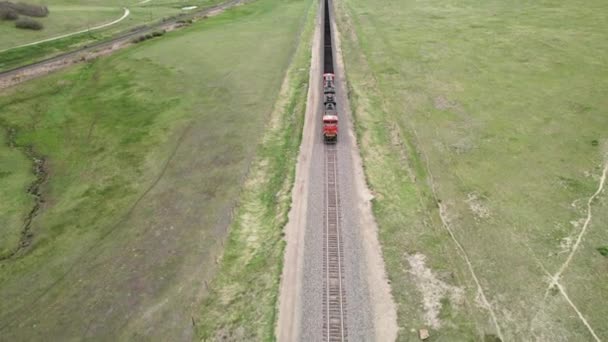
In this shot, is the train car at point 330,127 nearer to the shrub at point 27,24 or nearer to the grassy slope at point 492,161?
the grassy slope at point 492,161

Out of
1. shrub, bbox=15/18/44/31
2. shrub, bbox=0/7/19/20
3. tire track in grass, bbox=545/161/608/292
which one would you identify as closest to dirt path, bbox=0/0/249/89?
shrub, bbox=15/18/44/31

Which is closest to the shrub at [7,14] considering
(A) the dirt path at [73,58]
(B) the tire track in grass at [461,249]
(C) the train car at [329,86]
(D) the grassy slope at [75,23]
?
(D) the grassy slope at [75,23]

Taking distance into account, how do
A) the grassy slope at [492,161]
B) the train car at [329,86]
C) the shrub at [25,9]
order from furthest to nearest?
the shrub at [25,9], the train car at [329,86], the grassy slope at [492,161]

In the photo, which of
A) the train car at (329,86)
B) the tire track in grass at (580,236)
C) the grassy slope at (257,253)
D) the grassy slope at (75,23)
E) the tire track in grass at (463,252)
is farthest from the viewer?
the grassy slope at (75,23)

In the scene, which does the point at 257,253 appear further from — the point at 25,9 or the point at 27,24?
the point at 25,9

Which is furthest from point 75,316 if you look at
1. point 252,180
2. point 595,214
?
point 595,214

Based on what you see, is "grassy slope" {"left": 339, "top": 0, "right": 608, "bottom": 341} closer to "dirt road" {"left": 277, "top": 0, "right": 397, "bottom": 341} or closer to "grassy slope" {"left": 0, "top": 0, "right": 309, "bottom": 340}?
"dirt road" {"left": 277, "top": 0, "right": 397, "bottom": 341}
